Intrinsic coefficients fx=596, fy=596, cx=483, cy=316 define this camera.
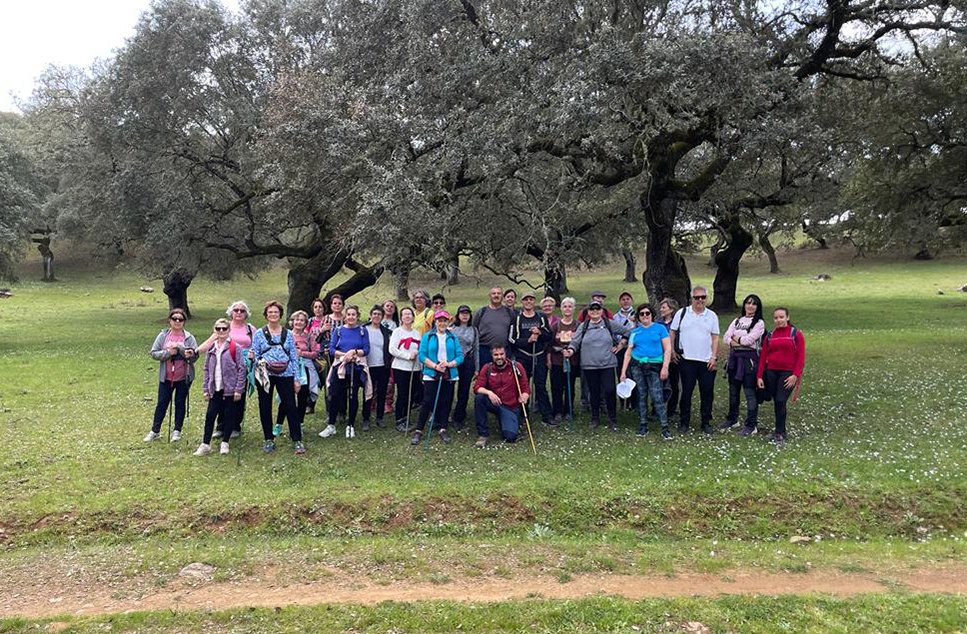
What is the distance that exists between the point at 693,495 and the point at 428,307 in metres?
5.51

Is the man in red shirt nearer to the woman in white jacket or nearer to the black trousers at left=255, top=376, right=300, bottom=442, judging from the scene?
the woman in white jacket

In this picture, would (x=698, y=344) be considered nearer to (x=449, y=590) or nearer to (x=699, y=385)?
(x=699, y=385)

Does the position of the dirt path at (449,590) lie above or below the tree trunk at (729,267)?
below

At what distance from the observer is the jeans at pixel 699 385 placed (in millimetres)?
9828

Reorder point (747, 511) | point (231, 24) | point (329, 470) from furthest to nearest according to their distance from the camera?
point (231, 24)
point (329, 470)
point (747, 511)

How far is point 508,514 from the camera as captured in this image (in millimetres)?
7512

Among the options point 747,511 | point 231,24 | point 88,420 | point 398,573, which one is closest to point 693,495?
point 747,511

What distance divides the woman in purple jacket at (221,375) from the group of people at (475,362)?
18 millimetres

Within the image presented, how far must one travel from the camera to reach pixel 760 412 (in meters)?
11.4

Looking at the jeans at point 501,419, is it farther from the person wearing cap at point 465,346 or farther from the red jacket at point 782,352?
the red jacket at point 782,352

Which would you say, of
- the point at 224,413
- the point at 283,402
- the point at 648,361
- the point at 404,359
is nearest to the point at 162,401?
the point at 224,413

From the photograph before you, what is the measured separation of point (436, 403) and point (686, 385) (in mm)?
4233

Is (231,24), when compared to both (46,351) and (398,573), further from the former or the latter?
(398,573)

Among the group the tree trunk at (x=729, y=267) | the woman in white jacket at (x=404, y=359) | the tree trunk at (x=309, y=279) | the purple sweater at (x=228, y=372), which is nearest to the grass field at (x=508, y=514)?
the woman in white jacket at (x=404, y=359)
